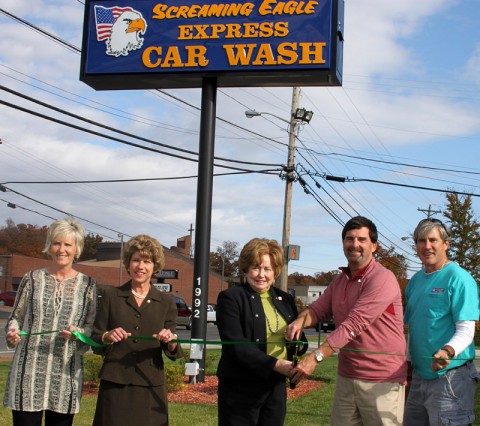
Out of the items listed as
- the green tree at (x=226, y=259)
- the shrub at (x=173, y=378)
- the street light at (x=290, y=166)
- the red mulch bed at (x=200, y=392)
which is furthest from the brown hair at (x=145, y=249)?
the green tree at (x=226, y=259)

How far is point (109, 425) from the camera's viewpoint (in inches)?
171

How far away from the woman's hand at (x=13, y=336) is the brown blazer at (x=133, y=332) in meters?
0.50

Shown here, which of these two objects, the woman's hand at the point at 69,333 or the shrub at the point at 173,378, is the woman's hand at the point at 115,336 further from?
the shrub at the point at 173,378

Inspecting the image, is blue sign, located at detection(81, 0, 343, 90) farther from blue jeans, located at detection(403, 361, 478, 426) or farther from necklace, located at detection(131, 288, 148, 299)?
blue jeans, located at detection(403, 361, 478, 426)

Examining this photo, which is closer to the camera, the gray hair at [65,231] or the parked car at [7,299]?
the gray hair at [65,231]

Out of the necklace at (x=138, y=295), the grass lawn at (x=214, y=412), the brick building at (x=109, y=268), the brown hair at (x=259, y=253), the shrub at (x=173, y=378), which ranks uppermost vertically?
the brick building at (x=109, y=268)

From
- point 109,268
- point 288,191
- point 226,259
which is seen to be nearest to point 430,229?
point 288,191

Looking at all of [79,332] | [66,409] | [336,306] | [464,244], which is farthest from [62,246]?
[464,244]

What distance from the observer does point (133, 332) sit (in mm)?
4508

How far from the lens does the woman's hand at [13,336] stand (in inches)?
175

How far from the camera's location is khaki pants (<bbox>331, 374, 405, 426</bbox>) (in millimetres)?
4207

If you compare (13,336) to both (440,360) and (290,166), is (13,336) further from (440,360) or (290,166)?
(290,166)

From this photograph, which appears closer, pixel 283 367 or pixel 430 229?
pixel 283 367

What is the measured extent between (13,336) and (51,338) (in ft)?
0.81
